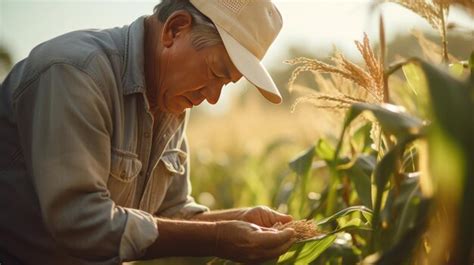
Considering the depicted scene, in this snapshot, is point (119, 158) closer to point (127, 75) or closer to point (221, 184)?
point (127, 75)

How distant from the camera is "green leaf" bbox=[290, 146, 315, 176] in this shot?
10.3 feet

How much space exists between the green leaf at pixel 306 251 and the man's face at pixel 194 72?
610mm

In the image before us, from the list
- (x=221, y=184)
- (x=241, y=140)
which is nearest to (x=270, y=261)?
(x=221, y=184)

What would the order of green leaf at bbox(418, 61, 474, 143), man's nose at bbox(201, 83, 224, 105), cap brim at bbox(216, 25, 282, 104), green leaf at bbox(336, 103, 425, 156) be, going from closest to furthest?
1. green leaf at bbox(418, 61, 474, 143)
2. green leaf at bbox(336, 103, 425, 156)
3. cap brim at bbox(216, 25, 282, 104)
4. man's nose at bbox(201, 83, 224, 105)

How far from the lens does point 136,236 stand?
221 centimetres

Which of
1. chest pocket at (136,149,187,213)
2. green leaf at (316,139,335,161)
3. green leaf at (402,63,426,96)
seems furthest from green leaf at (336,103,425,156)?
green leaf at (316,139,335,161)

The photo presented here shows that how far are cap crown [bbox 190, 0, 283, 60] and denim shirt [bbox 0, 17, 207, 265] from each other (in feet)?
0.95

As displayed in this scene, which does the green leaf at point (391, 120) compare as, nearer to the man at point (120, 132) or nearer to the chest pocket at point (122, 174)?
the man at point (120, 132)

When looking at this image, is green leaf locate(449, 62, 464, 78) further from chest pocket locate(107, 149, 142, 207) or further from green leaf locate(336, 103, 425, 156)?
chest pocket locate(107, 149, 142, 207)

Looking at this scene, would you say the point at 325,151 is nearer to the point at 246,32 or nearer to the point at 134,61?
the point at 246,32

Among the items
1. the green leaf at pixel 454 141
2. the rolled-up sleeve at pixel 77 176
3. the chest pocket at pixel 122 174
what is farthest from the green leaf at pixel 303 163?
the green leaf at pixel 454 141

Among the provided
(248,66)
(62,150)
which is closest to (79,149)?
(62,150)

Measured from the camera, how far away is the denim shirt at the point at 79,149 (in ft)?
7.19

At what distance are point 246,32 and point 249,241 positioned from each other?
0.75m
